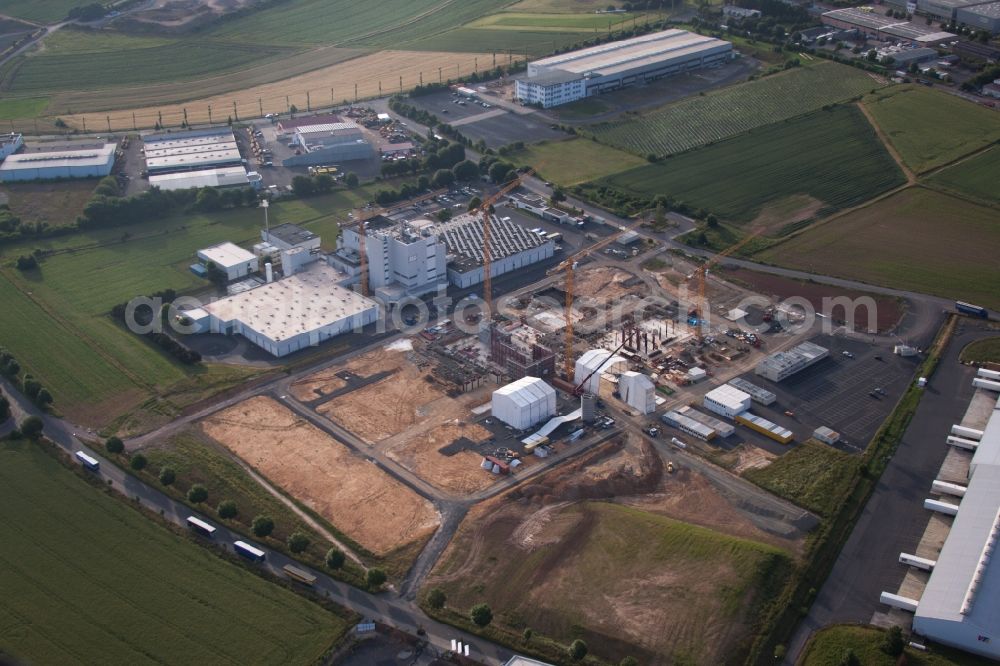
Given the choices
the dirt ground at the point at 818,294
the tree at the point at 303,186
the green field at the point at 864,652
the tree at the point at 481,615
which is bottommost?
the green field at the point at 864,652

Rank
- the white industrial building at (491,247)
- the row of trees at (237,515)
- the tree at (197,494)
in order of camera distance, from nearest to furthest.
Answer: the row of trees at (237,515) < the tree at (197,494) < the white industrial building at (491,247)

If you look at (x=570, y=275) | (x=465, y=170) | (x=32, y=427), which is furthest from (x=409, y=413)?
(x=465, y=170)

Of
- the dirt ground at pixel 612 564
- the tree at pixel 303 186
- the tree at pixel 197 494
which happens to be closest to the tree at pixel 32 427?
the tree at pixel 197 494

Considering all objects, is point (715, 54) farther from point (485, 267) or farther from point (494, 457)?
point (494, 457)

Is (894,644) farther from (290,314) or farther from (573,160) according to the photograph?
(573,160)

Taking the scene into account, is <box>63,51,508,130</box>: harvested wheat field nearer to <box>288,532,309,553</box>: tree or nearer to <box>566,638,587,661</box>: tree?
<box>288,532,309,553</box>: tree

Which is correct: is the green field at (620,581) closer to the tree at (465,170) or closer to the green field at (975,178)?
the tree at (465,170)
